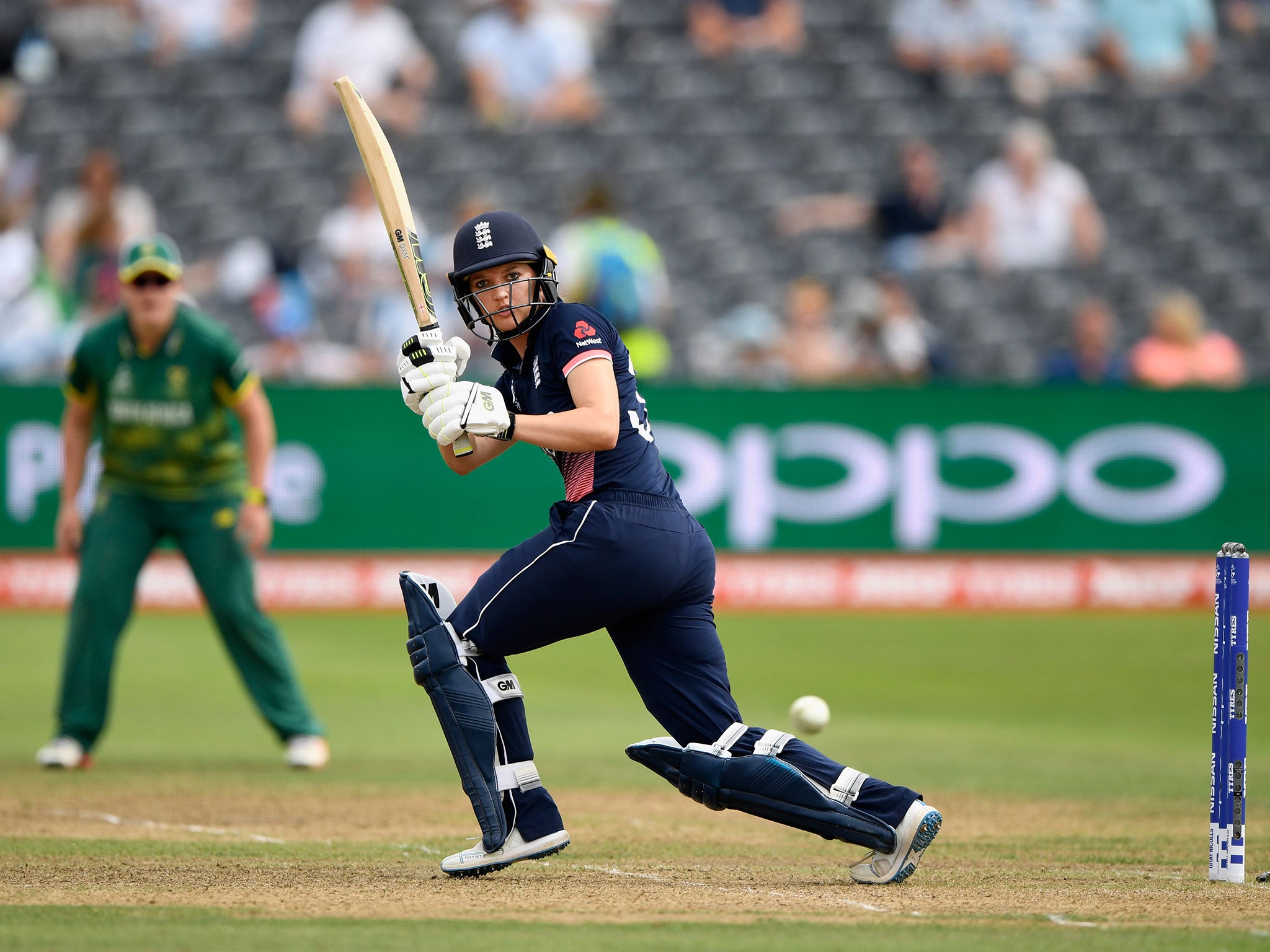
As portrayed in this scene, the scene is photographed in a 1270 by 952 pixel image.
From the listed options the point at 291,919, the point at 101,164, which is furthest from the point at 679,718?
the point at 101,164

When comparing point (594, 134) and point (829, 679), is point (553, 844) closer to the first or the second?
point (829, 679)

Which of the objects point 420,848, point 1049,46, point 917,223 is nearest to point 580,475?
point 420,848

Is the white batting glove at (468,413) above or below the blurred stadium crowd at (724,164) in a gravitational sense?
below

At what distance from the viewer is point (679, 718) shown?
18.9 ft

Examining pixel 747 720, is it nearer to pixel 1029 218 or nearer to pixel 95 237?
pixel 95 237

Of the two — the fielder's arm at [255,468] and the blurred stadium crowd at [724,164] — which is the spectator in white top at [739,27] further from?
the fielder's arm at [255,468]

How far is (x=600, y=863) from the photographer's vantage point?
6316 millimetres

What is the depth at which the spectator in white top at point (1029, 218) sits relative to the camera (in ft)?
59.1

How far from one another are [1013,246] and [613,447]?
43.5ft

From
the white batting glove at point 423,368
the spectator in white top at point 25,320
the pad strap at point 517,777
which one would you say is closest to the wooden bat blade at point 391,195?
the white batting glove at point 423,368

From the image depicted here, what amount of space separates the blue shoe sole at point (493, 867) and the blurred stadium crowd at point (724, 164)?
997 cm

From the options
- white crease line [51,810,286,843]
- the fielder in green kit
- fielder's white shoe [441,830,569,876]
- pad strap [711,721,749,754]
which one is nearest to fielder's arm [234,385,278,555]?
the fielder in green kit

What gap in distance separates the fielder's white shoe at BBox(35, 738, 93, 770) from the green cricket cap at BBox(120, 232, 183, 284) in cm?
234

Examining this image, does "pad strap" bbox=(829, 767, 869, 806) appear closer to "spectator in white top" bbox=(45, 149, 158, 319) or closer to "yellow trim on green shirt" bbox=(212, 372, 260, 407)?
"yellow trim on green shirt" bbox=(212, 372, 260, 407)
